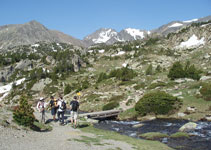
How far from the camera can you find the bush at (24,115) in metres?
16.8

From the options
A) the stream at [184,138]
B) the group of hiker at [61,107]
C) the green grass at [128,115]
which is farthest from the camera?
the green grass at [128,115]

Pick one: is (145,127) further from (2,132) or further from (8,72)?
(8,72)

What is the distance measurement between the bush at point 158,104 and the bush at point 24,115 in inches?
749

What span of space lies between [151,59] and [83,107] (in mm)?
83968

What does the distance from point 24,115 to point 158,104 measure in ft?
67.5

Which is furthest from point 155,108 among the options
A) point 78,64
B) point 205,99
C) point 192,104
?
point 78,64

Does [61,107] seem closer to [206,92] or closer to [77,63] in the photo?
[206,92]

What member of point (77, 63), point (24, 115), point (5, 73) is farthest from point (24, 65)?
point (24, 115)

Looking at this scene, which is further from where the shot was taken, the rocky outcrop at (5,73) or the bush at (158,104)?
the rocky outcrop at (5,73)

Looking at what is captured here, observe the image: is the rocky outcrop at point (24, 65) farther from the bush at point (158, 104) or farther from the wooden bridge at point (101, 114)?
the bush at point (158, 104)

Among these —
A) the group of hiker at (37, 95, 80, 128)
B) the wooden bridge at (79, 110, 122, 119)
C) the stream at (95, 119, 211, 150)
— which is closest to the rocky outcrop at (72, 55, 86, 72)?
the wooden bridge at (79, 110, 122, 119)

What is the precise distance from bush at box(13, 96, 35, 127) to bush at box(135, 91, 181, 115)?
19027 mm

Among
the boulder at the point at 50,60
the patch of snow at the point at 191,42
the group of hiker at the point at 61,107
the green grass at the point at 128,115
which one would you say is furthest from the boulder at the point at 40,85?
the patch of snow at the point at 191,42

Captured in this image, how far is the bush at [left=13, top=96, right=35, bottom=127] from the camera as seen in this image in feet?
55.2
